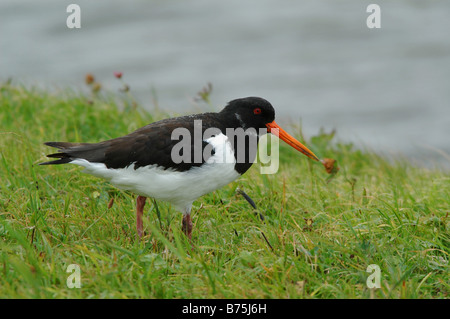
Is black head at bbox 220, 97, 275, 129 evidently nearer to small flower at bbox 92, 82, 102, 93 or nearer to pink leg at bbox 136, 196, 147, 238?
pink leg at bbox 136, 196, 147, 238

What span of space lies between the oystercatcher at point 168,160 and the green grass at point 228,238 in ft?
0.95

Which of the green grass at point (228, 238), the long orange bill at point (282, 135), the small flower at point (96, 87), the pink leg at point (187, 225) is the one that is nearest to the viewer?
the green grass at point (228, 238)

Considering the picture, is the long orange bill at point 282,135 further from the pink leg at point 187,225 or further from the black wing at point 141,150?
the pink leg at point 187,225

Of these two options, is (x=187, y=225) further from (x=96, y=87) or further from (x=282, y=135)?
(x=96, y=87)

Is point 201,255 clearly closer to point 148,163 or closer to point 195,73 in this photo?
point 148,163

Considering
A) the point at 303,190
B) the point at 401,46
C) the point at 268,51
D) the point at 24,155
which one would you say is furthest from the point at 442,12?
the point at 24,155

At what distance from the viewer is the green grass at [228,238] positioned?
11.5ft

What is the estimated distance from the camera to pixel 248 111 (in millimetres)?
4668

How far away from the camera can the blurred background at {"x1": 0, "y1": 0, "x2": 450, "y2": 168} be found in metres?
10.4

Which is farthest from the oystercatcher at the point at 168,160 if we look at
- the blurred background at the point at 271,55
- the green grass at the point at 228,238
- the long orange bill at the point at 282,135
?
the blurred background at the point at 271,55

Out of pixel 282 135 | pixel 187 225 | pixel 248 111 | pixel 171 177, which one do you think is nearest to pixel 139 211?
pixel 187 225
